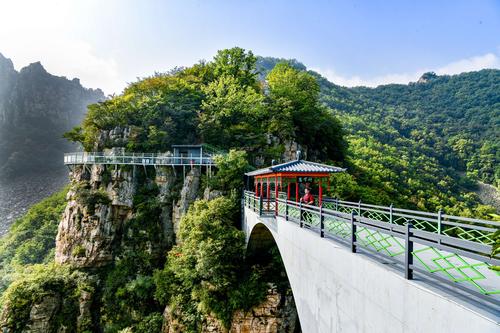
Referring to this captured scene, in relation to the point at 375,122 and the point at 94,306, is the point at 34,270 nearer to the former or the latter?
the point at 94,306

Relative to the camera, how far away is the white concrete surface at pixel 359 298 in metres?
2.66

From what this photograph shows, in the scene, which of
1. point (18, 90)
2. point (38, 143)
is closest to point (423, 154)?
point (38, 143)

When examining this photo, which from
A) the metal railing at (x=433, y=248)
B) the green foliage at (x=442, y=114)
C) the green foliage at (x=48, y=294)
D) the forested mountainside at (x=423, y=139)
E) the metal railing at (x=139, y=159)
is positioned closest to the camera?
the metal railing at (x=433, y=248)

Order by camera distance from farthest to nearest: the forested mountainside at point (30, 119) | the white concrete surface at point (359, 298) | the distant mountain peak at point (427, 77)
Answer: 1. the distant mountain peak at point (427, 77)
2. the forested mountainside at point (30, 119)
3. the white concrete surface at point (359, 298)

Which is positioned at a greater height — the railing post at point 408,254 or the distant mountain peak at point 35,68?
the distant mountain peak at point 35,68

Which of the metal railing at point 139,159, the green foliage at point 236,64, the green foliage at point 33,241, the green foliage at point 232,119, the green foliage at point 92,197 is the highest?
the green foliage at point 236,64

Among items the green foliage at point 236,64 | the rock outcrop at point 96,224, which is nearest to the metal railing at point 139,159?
the rock outcrop at point 96,224

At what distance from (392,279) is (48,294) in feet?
75.3

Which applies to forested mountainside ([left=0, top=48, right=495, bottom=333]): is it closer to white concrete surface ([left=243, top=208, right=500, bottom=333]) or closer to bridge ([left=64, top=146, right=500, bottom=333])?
bridge ([left=64, top=146, right=500, bottom=333])

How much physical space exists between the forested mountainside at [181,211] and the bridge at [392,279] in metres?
7.87

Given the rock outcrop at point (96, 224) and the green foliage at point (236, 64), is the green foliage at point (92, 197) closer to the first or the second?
the rock outcrop at point (96, 224)

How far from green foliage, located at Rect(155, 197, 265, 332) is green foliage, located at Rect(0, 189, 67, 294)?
81.8ft

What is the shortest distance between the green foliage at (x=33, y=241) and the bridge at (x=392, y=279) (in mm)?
36271

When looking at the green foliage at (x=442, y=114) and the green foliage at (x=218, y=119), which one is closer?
the green foliage at (x=218, y=119)
